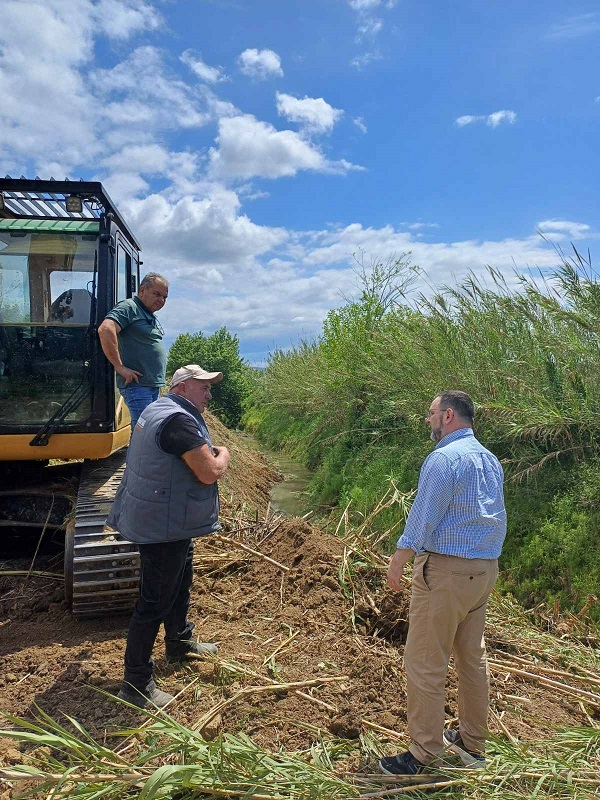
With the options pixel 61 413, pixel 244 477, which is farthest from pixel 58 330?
pixel 244 477

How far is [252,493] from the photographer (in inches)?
478

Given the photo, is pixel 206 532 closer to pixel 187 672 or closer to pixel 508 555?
pixel 187 672

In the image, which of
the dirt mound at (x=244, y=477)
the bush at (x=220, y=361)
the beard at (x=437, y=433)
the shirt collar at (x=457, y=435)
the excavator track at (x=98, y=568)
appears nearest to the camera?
the shirt collar at (x=457, y=435)

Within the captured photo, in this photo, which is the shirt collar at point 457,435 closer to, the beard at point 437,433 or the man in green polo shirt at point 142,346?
the beard at point 437,433

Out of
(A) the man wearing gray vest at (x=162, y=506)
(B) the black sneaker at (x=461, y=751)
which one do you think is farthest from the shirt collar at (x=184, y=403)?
(B) the black sneaker at (x=461, y=751)

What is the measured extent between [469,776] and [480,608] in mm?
765

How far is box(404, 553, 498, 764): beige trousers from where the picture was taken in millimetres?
2975

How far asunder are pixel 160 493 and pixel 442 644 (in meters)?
1.74

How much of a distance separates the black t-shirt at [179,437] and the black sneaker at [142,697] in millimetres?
1384

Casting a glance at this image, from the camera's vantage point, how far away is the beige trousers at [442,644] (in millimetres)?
2975

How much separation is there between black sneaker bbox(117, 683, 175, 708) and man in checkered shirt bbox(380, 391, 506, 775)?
1308mm

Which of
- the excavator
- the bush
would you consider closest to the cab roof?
the excavator

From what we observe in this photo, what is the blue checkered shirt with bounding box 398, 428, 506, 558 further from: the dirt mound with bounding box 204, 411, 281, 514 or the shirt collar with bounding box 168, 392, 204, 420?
the dirt mound with bounding box 204, 411, 281, 514

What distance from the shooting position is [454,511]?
3.02 m
